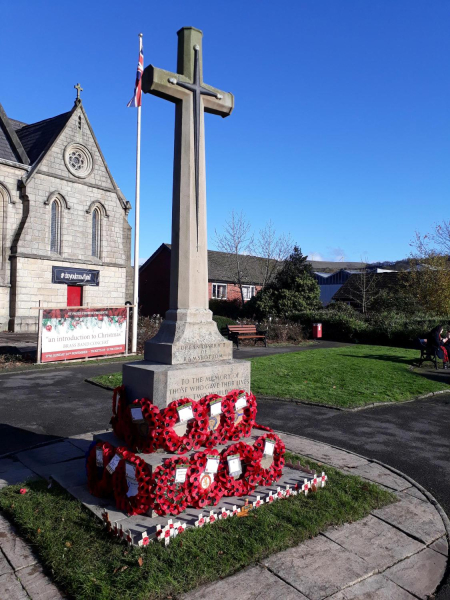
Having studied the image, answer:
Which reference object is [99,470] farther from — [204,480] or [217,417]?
[217,417]

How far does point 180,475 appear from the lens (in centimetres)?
448

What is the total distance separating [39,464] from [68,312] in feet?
31.4

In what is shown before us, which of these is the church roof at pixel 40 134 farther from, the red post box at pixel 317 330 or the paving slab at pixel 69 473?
the paving slab at pixel 69 473

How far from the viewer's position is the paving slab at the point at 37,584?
10.8 ft

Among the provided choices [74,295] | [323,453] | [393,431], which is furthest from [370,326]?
[323,453]

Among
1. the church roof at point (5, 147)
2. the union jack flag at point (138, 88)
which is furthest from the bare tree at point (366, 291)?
the church roof at point (5, 147)

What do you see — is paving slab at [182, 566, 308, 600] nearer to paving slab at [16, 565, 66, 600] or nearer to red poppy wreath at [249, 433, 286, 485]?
paving slab at [16, 565, 66, 600]

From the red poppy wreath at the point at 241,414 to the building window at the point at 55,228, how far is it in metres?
23.3

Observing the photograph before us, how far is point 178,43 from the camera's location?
5871 mm

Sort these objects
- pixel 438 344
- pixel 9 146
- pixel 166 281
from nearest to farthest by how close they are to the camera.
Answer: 1. pixel 438 344
2. pixel 9 146
3. pixel 166 281

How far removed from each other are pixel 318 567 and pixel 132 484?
1866 millimetres

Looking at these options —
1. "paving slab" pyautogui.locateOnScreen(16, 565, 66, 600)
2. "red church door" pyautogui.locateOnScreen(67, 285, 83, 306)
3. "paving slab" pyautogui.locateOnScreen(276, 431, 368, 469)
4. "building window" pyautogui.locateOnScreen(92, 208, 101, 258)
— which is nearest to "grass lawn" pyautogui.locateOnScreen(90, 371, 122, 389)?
"paving slab" pyautogui.locateOnScreen(276, 431, 368, 469)

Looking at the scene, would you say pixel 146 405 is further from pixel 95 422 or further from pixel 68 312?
pixel 68 312

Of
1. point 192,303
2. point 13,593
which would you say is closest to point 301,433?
point 192,303
